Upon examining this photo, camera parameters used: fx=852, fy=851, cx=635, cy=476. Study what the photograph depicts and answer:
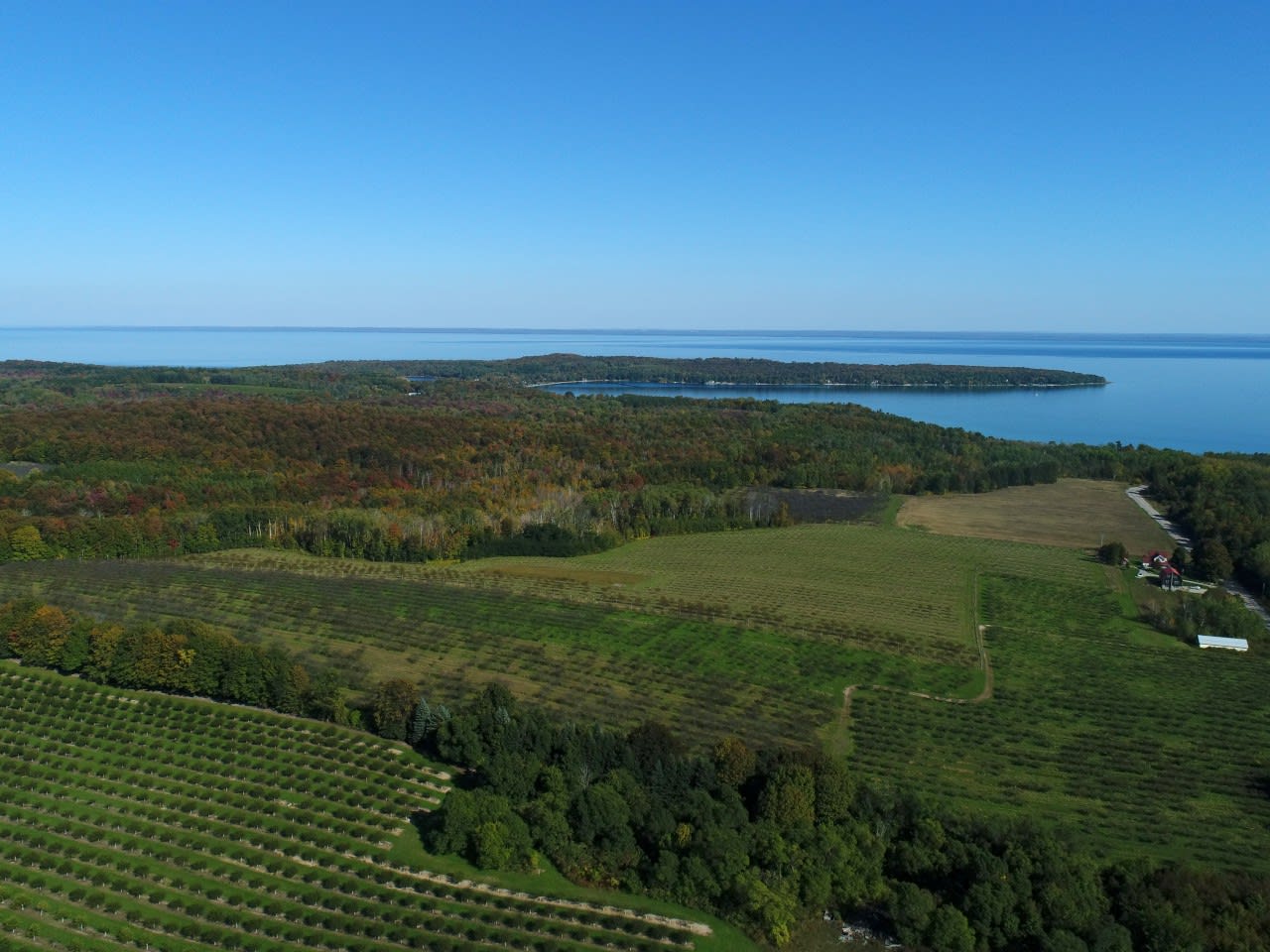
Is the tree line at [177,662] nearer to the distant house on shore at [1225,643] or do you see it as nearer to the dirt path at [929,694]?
the dirt path at [929,694]

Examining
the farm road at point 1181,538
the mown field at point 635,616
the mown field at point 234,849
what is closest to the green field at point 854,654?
the mown field at point 635,616

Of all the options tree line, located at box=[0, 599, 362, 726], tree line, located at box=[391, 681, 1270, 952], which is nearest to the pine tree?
tree line, located at box=[391, 681, 1270, 952]

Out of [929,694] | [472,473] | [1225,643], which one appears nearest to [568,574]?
[929,694]

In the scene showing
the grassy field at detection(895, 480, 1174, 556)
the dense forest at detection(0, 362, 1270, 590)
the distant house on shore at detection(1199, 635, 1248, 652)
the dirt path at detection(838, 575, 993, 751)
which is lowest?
the dirt path at detection(838, 575, 993, 751)

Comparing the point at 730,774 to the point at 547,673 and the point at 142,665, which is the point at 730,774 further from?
the point at 142,665

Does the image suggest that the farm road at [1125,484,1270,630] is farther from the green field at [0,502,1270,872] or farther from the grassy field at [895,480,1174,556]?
the green field at [0,502,1270,872]

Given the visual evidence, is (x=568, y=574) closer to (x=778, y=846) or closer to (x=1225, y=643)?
(x=778, y=846)
